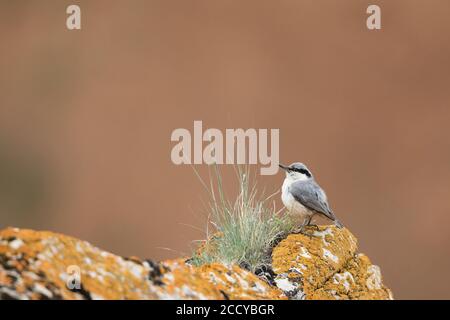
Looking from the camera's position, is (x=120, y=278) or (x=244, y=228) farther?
(x=244, y=228)

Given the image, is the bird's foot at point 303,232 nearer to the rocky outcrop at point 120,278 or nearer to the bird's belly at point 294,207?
the bird's belly at point 294,207

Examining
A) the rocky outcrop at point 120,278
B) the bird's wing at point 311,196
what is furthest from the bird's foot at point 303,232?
the rocky outcrop at point 120,278

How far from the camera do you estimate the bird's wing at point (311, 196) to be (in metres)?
3.16

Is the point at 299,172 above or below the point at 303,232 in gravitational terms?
above

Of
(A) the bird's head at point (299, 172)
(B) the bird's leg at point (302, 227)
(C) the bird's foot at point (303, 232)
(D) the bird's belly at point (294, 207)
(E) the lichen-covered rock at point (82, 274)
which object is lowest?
(C) the bird's foot at point (303, 232)

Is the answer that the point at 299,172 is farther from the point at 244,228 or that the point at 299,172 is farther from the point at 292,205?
the point at 244,228

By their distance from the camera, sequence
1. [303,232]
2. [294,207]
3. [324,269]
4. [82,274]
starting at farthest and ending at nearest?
[294,207] < [303,232] < [324,269] < [82,274]

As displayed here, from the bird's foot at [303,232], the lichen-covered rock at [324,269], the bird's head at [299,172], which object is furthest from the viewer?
the bird's head at [299,172]

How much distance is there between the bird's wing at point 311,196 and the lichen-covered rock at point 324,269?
106 millimetres

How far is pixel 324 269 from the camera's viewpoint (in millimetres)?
2709

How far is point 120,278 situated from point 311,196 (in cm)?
140

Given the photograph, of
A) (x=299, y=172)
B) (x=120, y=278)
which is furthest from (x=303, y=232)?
(x=120, y=278)
